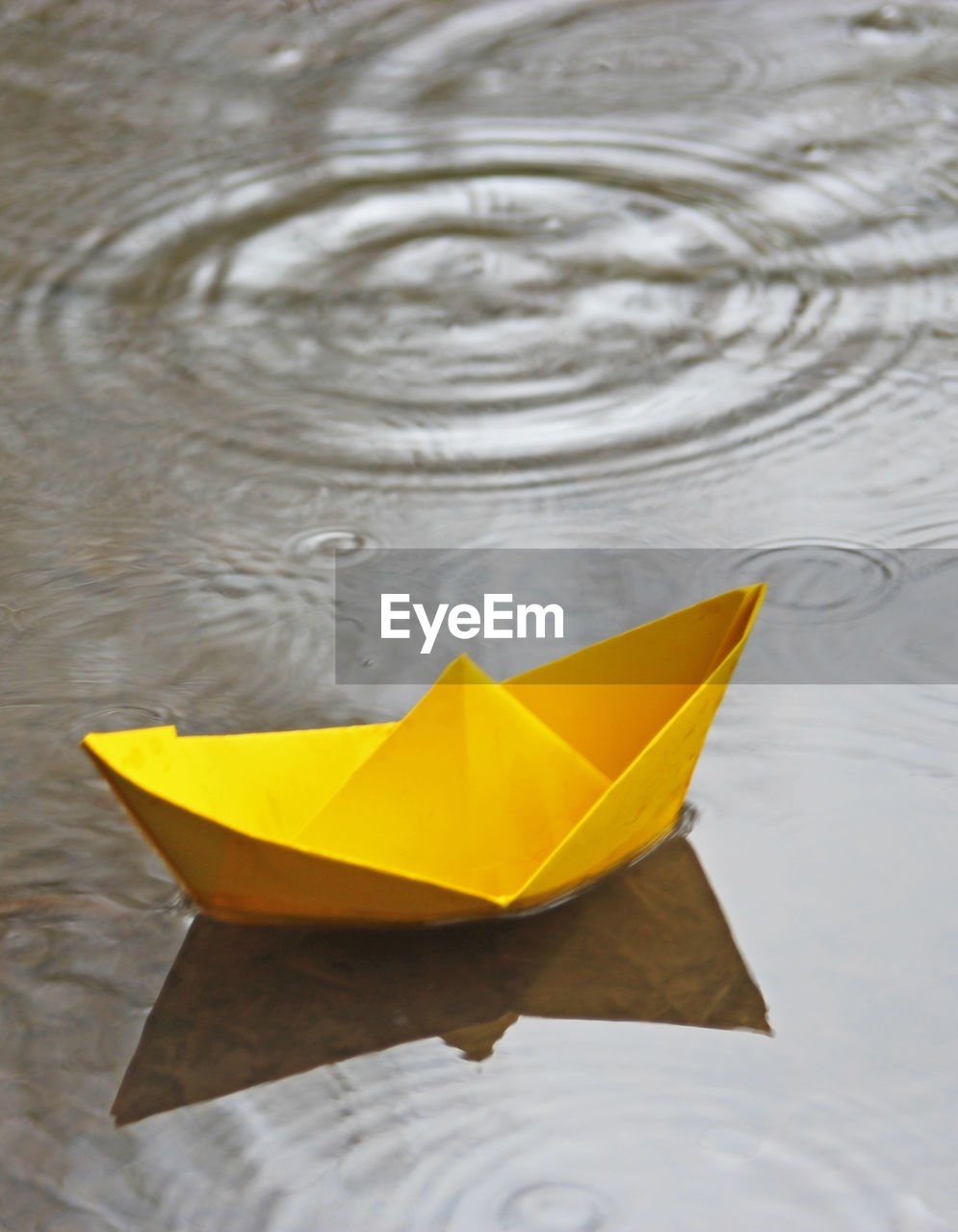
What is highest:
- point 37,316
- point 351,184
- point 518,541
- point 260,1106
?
point 351,184

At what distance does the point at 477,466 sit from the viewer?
3.69 ft

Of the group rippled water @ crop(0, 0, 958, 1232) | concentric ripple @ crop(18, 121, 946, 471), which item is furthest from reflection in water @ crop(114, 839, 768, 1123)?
concentric ripple @ crop(18, 121, 946, 471)

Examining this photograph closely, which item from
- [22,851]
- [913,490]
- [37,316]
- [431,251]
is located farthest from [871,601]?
[37,316]

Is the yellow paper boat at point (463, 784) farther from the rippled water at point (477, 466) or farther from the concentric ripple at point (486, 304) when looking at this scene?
the concentric ripple at point (486, 304)

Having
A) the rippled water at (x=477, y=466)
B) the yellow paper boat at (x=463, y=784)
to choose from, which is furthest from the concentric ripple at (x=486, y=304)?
the yellow paper boat at (x=463, y=784)

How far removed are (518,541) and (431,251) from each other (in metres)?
0.59

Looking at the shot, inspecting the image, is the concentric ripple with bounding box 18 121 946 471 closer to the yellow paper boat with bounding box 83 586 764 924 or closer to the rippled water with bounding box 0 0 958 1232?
the rippled water with bounding box 0 0 958 1232

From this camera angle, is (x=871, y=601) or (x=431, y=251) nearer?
(x=871, y=601)

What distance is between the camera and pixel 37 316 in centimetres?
138

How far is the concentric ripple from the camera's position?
1188 mm

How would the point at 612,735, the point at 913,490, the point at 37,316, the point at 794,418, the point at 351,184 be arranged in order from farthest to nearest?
the point at 351,184 < the point at 37,316 < the point at 794,418 < the point at 913,490 < the point at 612,735

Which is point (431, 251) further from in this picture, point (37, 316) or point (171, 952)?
→ point (171, 952)

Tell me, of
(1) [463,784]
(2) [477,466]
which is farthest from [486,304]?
(1) [463,784]

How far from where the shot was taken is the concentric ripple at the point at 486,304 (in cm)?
119
